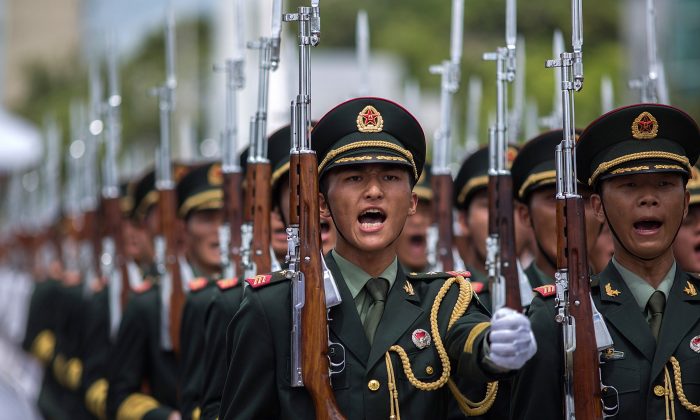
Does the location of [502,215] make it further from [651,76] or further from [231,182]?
[231,182]

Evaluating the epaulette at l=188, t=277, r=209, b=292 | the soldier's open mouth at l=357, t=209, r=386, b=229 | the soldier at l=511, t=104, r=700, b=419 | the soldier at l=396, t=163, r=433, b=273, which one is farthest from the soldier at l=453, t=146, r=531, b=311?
the soldier's open mouth at l=357, t=209, r=386, b=229

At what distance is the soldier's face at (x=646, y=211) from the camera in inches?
224

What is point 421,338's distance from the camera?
5418 mm

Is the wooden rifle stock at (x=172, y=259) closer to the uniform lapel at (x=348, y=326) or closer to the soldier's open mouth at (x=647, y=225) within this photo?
the uniform lapel at (x=348, y=326)

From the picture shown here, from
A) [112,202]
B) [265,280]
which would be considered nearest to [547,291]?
[265,280]

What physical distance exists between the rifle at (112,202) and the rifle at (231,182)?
6.82 ft

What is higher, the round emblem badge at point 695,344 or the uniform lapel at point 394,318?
the uniform lapel at point 394,318

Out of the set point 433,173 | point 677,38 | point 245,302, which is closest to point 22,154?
point 677,38

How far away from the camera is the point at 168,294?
914 cm

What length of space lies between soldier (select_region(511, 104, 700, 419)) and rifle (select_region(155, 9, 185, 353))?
3389 mm

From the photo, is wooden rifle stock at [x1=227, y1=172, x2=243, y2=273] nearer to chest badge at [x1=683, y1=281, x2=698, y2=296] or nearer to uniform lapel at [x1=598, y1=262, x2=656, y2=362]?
uniform lapel at [x1=598, y1=262, x2=656, y2=362]

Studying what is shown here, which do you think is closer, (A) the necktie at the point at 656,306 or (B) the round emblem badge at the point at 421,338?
(B) the round emblem badge at the point at 421,338

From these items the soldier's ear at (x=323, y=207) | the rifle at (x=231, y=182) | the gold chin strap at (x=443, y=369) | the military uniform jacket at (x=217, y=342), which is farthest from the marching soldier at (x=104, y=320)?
the gold chin strap at (x=443, y=369)

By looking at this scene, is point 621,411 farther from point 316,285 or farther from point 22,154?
point 22,154
